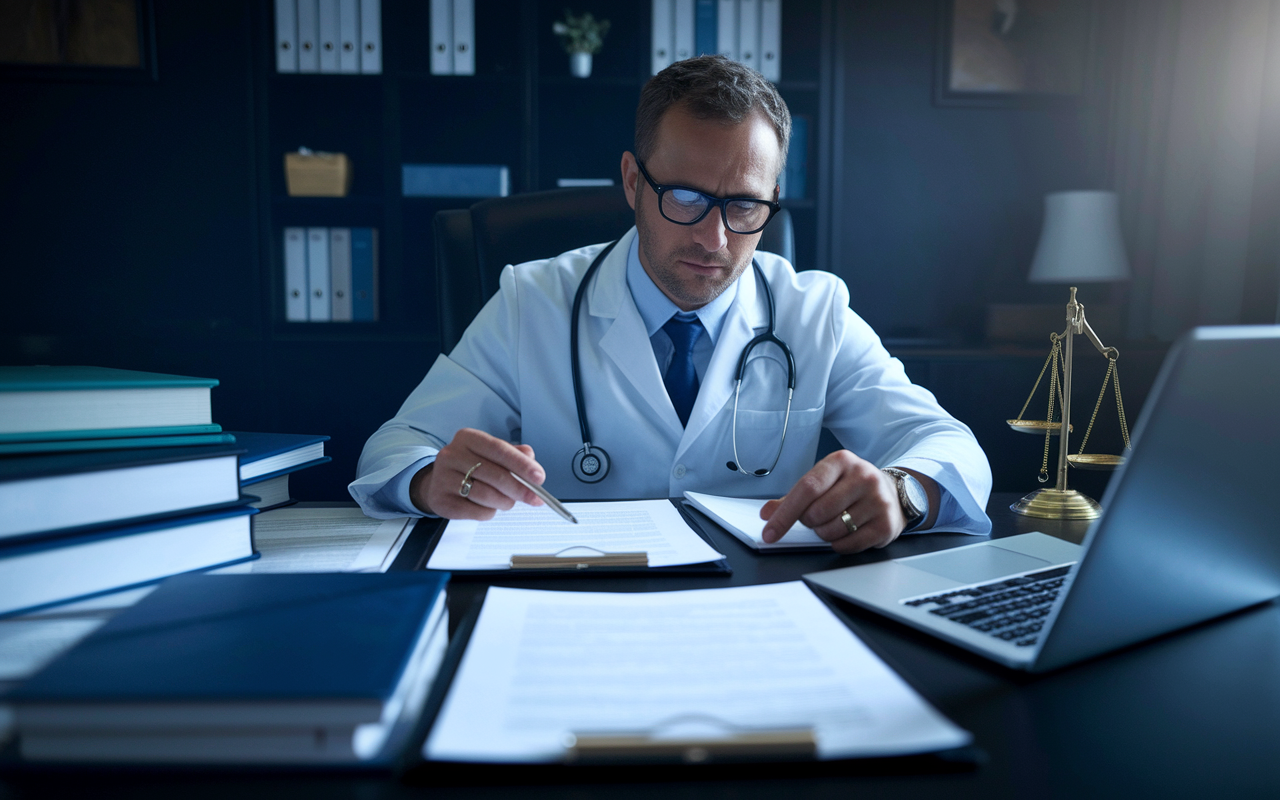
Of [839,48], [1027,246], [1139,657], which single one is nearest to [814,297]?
[1139,657]

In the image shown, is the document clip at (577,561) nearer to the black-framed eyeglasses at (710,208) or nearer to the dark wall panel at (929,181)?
the black-framed eyeglasses at (710,208)

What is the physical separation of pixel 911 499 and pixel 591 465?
0.56 meters

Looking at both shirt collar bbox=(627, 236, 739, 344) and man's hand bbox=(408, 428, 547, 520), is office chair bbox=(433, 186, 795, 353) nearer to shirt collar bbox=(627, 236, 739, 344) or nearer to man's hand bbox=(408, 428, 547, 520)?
shirt collar bbox=(627, 236, 739, 344)

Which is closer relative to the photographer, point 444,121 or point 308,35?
point 308,35

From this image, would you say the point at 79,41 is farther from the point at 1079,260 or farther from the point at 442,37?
the point at 1079,260

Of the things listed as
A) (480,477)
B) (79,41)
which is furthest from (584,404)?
(79,41)

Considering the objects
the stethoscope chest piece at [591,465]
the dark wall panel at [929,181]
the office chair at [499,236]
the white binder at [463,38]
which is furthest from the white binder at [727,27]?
the stethoscope chest piece at [591,465]

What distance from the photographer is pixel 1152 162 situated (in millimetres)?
2727

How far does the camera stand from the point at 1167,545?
0.48m

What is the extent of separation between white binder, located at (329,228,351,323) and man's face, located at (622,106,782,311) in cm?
146

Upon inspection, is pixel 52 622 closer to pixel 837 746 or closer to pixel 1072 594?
pixel 837 746

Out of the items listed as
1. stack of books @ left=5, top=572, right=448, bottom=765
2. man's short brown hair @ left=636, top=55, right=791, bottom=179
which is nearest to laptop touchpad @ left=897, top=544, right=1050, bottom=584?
stack of books @ left=5, top=572, right=448, bottom=765

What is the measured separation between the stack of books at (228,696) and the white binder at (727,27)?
2388 millimetres

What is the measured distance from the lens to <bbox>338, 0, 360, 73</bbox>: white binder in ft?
7.78
